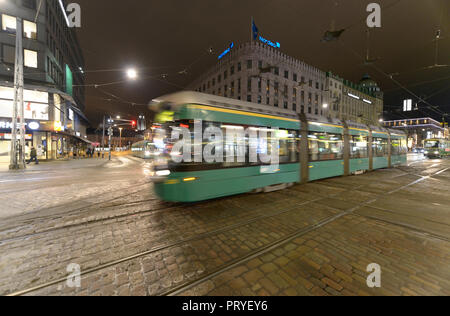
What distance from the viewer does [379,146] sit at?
45.3 feet

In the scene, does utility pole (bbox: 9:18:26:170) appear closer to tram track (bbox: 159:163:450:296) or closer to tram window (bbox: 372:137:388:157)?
tram track (bbox: 159:163:450:296)

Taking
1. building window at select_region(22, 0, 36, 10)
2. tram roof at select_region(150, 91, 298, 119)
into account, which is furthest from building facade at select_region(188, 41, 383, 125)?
building window at select_region(22, 0, 36, 10)

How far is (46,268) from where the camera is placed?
9.28ft

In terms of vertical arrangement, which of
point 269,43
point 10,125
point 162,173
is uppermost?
point 269,43

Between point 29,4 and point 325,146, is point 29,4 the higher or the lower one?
the higher one

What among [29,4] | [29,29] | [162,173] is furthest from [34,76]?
[162,173]

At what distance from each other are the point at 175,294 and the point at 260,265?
1374 mm

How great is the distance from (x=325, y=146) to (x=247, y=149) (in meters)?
5.51

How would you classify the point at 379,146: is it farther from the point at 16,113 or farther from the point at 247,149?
the point at 16,113

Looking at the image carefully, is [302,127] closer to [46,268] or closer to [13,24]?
[46,268]

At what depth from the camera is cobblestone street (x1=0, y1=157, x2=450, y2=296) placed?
98.4 inches

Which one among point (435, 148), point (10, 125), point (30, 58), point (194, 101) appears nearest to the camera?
point (194, 101)

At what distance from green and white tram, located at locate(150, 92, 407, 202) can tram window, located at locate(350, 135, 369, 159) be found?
2.5 inches

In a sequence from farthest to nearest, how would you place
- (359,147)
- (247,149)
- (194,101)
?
1. (359,147)
2. (247,149)
3. (194,101)
